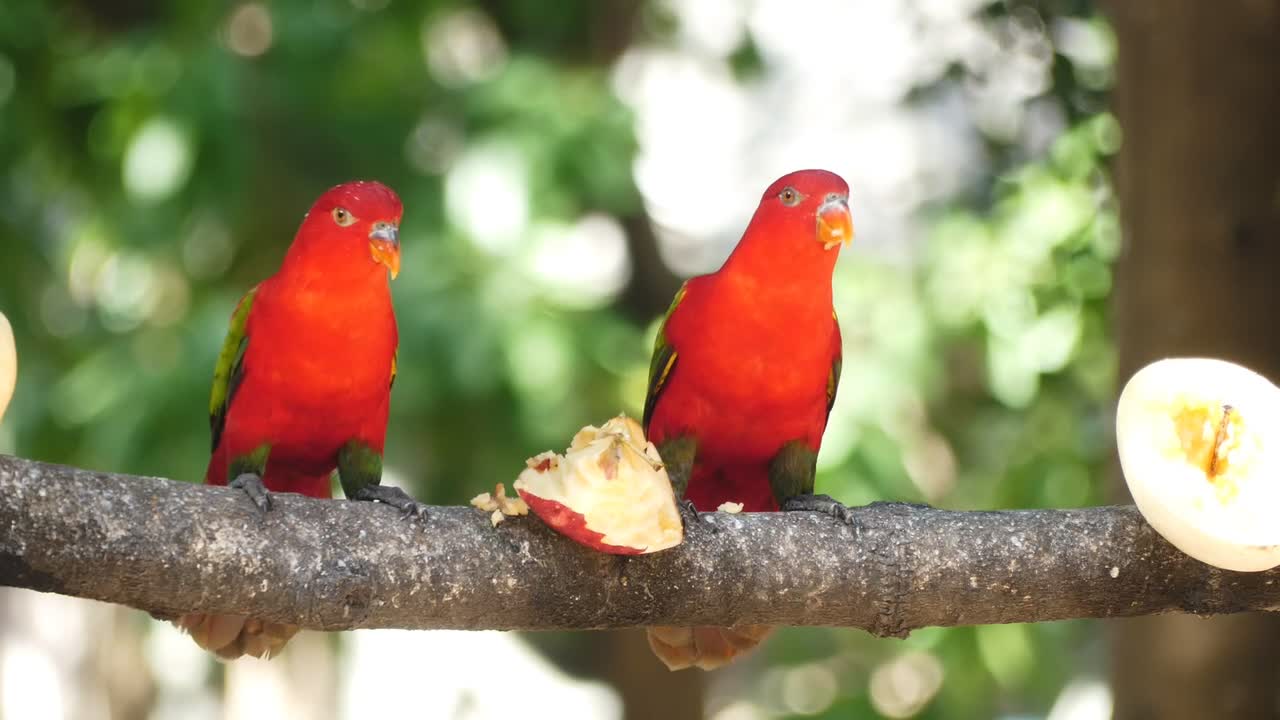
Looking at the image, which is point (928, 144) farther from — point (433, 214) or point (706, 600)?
point (706, 600)

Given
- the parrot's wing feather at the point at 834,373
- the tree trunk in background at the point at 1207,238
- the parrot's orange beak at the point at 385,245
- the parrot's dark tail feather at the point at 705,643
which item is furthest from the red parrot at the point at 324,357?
the tree trunk in background at the point at 1207,238

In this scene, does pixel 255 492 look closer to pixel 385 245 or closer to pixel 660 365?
pixel 385 245

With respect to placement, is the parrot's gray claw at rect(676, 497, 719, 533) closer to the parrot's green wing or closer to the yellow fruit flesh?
the yellow fruit flesh

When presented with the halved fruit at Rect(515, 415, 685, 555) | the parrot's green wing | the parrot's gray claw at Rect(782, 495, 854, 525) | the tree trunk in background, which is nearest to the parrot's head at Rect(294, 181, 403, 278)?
the parrot's green wing

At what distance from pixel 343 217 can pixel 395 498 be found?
72 centimetres

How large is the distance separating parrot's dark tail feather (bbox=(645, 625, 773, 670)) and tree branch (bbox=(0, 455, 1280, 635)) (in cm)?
34

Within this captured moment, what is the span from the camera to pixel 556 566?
8.84 feet

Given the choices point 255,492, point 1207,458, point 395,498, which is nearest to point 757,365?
point 395,498

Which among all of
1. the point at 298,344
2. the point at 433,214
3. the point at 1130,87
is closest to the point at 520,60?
the point at 433,214

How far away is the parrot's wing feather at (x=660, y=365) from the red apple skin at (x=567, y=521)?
3.25ft

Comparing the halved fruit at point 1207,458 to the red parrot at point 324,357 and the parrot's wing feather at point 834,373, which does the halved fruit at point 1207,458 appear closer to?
the parrot's wing feather at point 834,373

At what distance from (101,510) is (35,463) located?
14 centimetres

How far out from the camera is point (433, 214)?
241 inches

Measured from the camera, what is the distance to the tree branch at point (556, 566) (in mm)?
2357
